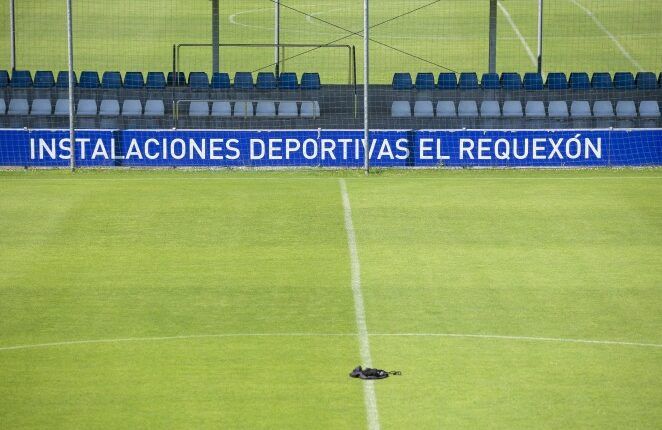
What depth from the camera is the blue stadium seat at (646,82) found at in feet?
107

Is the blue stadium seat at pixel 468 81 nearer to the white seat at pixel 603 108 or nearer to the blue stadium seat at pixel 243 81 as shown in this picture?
the white seat at pixel 603 108

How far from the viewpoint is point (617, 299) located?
1634 centimetres

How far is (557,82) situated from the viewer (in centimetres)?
3284

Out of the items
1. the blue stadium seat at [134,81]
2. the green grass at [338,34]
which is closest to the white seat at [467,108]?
the blue stadium seat at [134,81]

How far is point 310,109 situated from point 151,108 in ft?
13.5

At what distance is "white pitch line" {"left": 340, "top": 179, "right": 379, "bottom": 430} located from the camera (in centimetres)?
1130

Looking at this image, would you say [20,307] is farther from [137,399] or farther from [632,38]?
[632,38]

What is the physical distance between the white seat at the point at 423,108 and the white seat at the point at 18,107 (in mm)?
10076

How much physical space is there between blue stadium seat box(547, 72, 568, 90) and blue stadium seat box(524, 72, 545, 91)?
0.26 m

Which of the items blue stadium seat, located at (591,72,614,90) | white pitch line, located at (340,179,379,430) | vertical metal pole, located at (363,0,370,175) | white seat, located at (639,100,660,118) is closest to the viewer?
white pitch line, located at (340,179,379,430)

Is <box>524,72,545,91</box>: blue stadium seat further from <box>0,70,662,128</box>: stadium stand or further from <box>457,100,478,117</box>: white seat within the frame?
<box>457,100,478,117</box>: white seat

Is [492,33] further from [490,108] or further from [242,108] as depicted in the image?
[242,108]

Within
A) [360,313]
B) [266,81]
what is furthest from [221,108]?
[360,313]

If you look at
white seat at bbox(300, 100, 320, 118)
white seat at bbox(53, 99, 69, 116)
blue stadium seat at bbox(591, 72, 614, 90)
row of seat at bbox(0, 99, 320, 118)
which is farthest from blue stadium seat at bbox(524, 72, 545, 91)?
white seat at bbox(53, 99, 69, 116)
